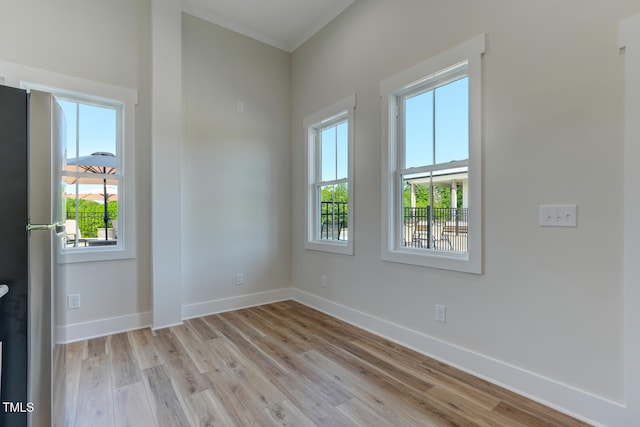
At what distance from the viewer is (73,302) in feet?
8.95

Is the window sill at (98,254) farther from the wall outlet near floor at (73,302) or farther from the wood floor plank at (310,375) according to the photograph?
the wood floor plank at (310,375)

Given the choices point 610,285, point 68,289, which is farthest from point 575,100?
point 68,289

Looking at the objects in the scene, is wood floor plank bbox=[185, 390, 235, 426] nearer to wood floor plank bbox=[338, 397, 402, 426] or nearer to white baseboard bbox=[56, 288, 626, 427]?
wood floor plank bbox=[338, 397, 402, 426]

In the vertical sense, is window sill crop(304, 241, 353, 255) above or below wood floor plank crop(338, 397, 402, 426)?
above

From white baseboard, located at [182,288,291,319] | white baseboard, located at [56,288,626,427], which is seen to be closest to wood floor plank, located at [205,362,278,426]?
white baseboard, located at [56,288,626,427]

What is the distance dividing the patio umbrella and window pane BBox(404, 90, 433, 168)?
2.79 metres

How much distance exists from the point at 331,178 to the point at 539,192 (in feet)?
6.97

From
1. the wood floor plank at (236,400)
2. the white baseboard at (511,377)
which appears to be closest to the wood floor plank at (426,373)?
the white baseboard at (511,377)

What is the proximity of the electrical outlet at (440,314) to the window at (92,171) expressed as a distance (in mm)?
2967

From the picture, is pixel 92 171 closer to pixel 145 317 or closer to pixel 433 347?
pixel 145 317

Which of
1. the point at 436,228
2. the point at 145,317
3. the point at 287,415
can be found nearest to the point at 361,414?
the point at 287,415

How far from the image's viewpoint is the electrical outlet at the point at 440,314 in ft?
7.54

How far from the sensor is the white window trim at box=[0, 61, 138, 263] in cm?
255

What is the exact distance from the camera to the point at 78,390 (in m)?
1.92
